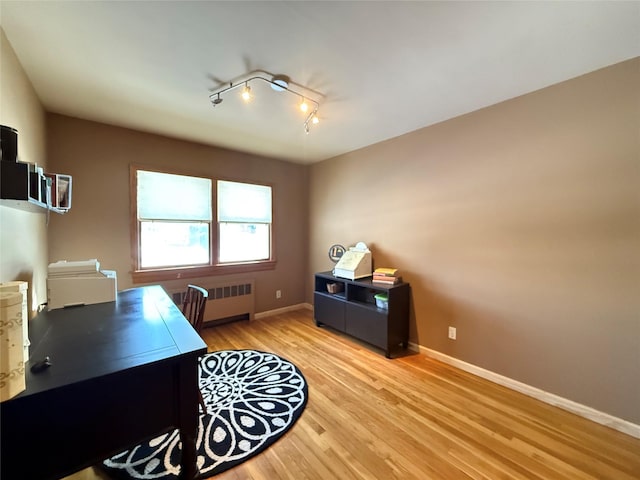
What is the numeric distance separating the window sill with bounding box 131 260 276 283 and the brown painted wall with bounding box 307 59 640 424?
209 cm

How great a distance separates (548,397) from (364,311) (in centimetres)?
167

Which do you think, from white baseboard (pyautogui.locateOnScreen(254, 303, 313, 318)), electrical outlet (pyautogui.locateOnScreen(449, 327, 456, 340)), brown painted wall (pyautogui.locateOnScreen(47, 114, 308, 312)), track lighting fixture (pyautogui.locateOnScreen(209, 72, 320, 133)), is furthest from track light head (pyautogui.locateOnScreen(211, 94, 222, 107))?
electrical outlet (pyautogui.locateOnScreen(449, 327, 456, 340))

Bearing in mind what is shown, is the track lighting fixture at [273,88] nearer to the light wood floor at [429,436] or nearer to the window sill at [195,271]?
the window sill at [195,271]

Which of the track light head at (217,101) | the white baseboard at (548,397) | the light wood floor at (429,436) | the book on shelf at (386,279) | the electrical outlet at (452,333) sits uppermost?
the track light head at (217,101)

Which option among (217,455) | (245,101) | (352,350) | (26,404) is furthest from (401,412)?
(245,101)

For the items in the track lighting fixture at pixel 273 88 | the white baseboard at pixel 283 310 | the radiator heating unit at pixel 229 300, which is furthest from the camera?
the white baseboard at pixel 283 310

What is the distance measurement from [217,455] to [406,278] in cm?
236

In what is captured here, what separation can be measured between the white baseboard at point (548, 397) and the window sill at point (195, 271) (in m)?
2.56

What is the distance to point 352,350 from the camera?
297 centimetres

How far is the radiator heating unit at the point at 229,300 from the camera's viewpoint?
349cm

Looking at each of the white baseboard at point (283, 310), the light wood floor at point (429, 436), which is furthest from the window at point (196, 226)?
the light wood floor at point (429, 436)

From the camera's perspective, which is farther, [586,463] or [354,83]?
[354,83]

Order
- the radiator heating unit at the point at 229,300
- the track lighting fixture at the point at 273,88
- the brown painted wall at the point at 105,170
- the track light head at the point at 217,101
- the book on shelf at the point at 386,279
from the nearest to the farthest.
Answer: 1. the track lighting fixture at the point at 273,88
2. the track light head at the point at 217,101
3. the brown painted wall at the point at 105,170
4. the book on shelf at the point at 386,279
5. the radiator heating unit at the point at 229,300

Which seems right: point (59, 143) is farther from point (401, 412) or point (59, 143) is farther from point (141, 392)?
point (401, 412)
